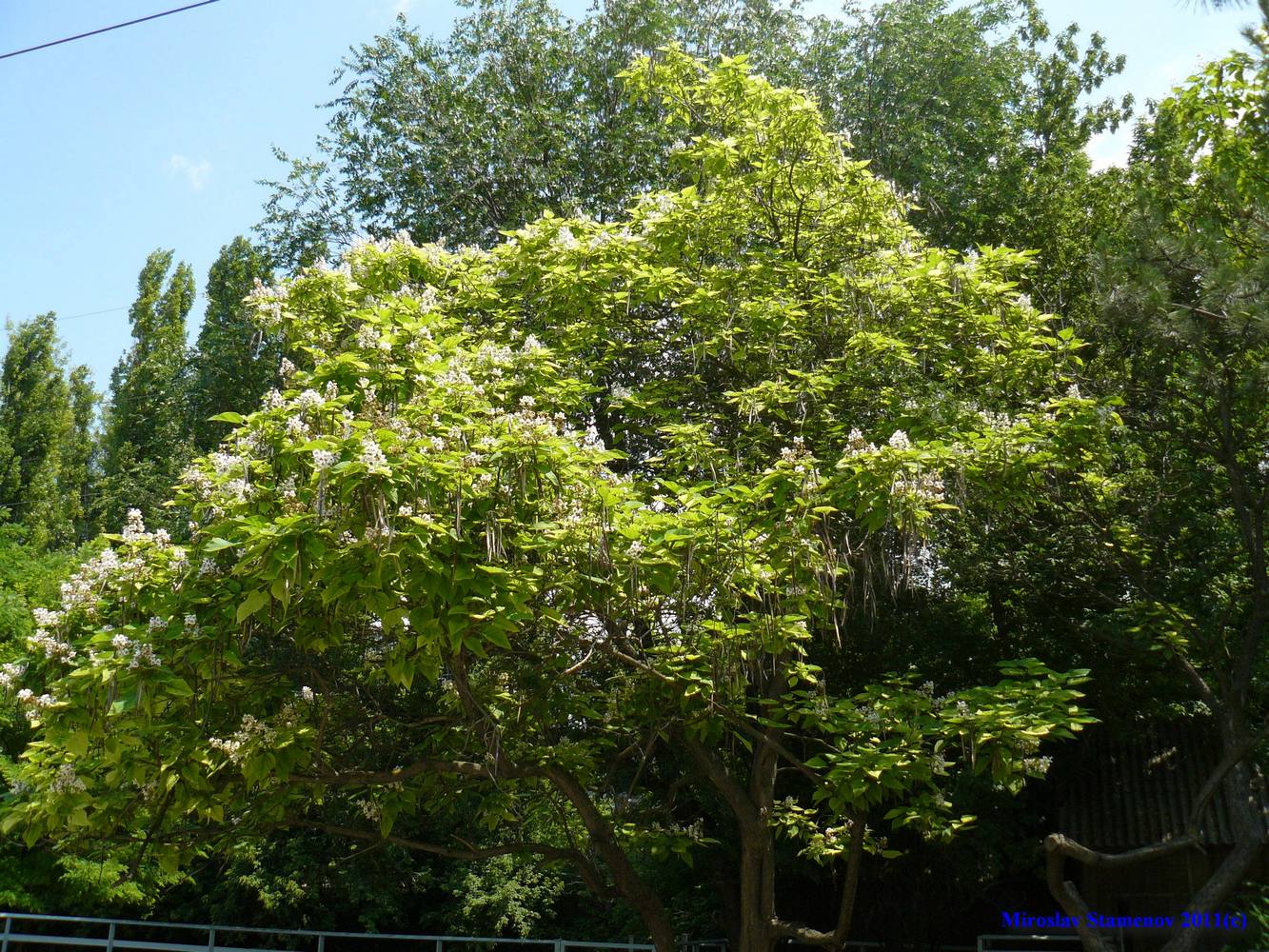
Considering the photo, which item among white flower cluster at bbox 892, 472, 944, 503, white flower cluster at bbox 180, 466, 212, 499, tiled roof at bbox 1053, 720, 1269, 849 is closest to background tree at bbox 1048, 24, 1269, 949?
tiled roof at bbox 1053, 720, 1269, 849

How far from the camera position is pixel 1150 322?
6.11m

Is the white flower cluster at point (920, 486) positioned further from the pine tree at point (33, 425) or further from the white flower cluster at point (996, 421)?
the pine tree at point (33, 425)

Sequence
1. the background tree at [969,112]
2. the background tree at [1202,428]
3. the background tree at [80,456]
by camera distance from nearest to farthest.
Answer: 1. the background tree at [1202,428]
2. the background tree at [969,112]
3. the background tree at [80,456]

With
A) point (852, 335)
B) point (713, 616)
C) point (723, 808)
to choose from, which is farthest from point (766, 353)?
point (723, 808)

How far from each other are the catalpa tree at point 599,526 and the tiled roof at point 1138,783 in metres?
2.26

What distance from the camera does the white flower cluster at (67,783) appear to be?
4969mm

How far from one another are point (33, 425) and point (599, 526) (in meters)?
20.3

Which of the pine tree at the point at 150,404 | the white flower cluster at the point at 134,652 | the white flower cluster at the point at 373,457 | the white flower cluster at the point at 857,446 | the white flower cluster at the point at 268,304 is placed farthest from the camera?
the pine tree at the point at 150,404

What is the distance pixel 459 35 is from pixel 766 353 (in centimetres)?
859

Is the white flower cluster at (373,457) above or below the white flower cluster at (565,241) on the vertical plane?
below

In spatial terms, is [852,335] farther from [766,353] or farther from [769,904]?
[769,904]

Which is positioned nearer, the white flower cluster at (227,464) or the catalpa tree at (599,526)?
the catalpa tree at (599,526)

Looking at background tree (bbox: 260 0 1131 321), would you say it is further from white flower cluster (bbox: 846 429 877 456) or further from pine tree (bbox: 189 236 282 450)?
white flower cluster (bbox: 846 429 877 456)

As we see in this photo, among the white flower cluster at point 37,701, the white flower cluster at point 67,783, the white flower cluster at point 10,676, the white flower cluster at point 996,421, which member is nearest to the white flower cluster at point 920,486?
the white flower cluster at point 996,421
